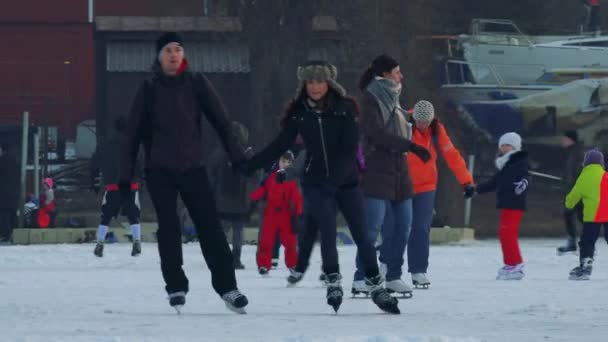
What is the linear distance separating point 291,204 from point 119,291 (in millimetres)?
3405

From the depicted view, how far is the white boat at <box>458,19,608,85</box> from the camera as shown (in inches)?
1435

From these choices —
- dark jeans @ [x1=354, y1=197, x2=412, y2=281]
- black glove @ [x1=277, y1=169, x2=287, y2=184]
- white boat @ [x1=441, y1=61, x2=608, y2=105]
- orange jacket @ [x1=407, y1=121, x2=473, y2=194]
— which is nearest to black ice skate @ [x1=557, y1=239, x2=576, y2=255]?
black glove @ [x1=277, y1=169, x2=287, y2=184]

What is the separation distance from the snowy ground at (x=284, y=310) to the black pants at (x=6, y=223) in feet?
25.2

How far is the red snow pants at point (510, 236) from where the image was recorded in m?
14.5

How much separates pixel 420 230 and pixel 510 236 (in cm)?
250

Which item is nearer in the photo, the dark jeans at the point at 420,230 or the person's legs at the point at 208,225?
the person's legs at the point at 208,225

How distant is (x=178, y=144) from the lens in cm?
954

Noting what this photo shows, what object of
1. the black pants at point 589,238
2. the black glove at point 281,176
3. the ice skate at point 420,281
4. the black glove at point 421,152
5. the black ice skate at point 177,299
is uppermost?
the black glove at point 421,152

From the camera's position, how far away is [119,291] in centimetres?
1199

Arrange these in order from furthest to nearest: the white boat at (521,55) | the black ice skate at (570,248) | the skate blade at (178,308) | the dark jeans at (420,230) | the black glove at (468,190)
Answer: the white boat at (521,55) → the black ice skate at (570,248) → the dark jeans at (420,230) → the black glove at (468,190) → the skate blade at (178,308)

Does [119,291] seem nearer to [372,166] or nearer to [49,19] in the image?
[372,166]

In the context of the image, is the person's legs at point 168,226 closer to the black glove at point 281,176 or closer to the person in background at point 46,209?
the black glove at point 281,176

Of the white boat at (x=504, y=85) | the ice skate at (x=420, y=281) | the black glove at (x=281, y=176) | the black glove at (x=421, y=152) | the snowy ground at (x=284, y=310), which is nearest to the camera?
the snowy ground at (x=284, y=310)

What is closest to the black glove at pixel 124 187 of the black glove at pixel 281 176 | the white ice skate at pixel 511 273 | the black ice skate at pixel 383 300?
the black ice skate at pixel 383 300
